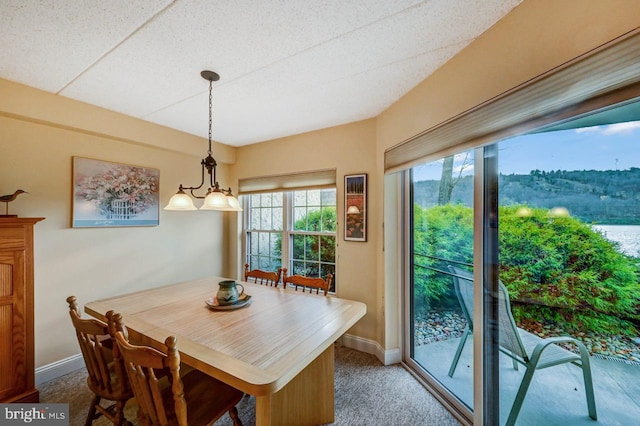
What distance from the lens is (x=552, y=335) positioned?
1.29 meters

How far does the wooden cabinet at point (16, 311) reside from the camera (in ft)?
5.70

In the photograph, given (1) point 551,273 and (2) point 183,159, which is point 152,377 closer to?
(1) point 551,273

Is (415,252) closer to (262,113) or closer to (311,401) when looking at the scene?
(311,401)

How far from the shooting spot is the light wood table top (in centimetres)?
107

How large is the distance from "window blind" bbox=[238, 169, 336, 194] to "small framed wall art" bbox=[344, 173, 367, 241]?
23 cm

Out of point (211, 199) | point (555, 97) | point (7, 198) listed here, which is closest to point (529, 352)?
point (555, 97)

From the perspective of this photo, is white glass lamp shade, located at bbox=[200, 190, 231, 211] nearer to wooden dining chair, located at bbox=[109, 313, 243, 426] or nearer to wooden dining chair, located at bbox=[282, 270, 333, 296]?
wooden dining chair, located at bbox=[109, 313, 243, 426]

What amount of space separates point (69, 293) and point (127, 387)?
1.55 m

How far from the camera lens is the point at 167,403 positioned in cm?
125

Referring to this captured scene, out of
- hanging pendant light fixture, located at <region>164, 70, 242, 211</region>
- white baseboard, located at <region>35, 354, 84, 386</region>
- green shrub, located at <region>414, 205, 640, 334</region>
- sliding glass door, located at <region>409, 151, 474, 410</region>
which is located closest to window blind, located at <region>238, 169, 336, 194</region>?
sliding glass door, located at <region>409, 151, 474, 410</region>

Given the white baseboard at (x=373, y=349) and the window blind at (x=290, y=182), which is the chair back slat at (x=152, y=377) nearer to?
the white baseboard at (x=373, y=349)

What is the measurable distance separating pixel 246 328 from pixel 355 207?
63.9 inches

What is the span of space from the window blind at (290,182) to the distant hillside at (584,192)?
68.5 inches

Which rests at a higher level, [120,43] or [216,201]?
[120,43]
